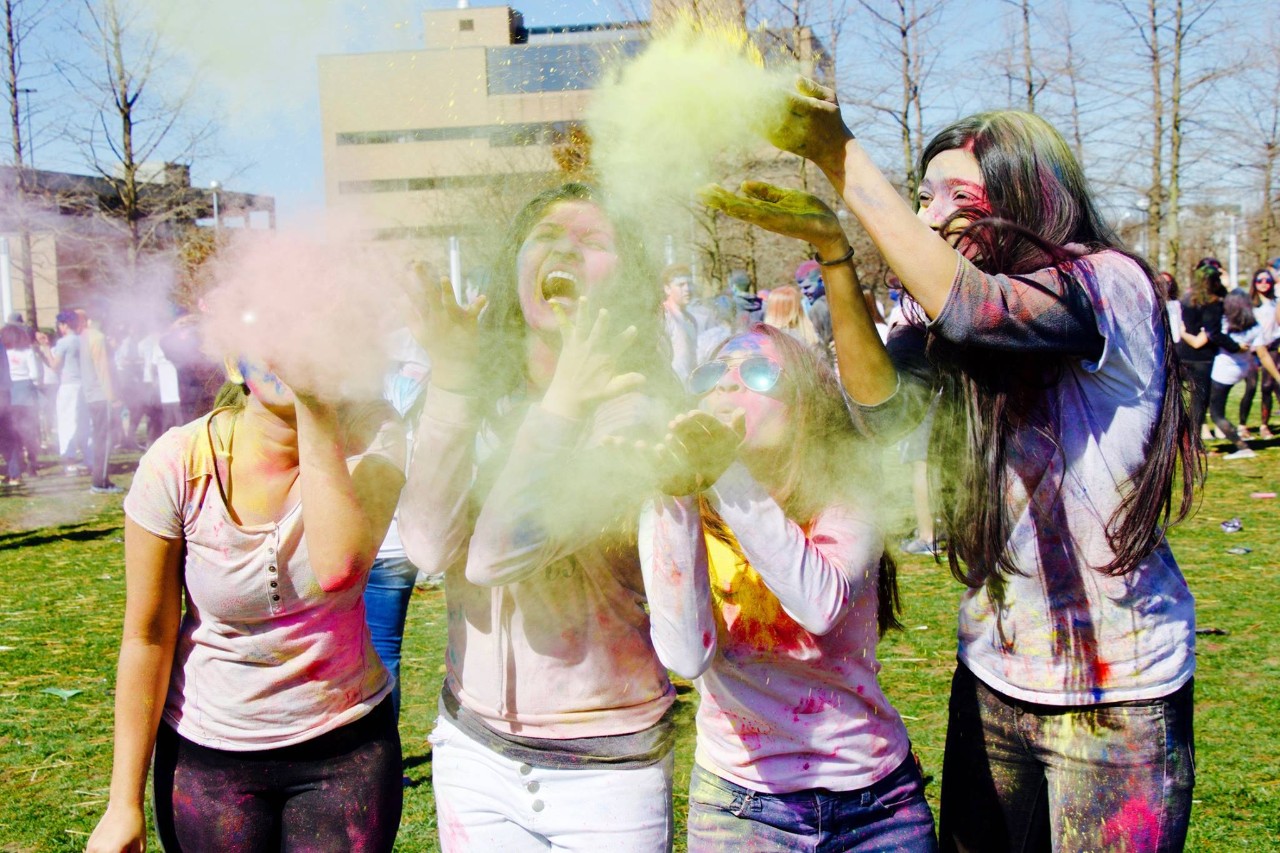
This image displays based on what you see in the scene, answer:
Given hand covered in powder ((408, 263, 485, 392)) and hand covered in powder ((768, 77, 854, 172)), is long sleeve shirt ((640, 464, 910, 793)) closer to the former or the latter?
hand covered in powder ((408, 263, 485, 392))

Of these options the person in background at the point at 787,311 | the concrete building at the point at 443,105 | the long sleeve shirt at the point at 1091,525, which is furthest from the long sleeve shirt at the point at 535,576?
the person in background at the point at 787,311

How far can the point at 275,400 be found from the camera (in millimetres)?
2238

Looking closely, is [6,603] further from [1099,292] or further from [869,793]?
[1099,292]

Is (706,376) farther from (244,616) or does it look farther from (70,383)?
(70,383)

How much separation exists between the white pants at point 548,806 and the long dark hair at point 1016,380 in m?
0.79

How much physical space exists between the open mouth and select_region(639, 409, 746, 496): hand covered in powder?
1.18ft

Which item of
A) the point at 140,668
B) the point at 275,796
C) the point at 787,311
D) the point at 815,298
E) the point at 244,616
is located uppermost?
the point at 815,298

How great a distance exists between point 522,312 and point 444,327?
0.98 feet

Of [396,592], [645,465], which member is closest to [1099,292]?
[645,465]

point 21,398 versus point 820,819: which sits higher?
point 21,398

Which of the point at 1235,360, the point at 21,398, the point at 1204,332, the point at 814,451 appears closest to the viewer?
the point at 814,451

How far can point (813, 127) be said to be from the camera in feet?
6.01

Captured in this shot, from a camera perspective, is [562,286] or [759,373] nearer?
[562,286]

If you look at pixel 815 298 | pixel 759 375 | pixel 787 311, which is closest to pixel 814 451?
pixel 759 375
